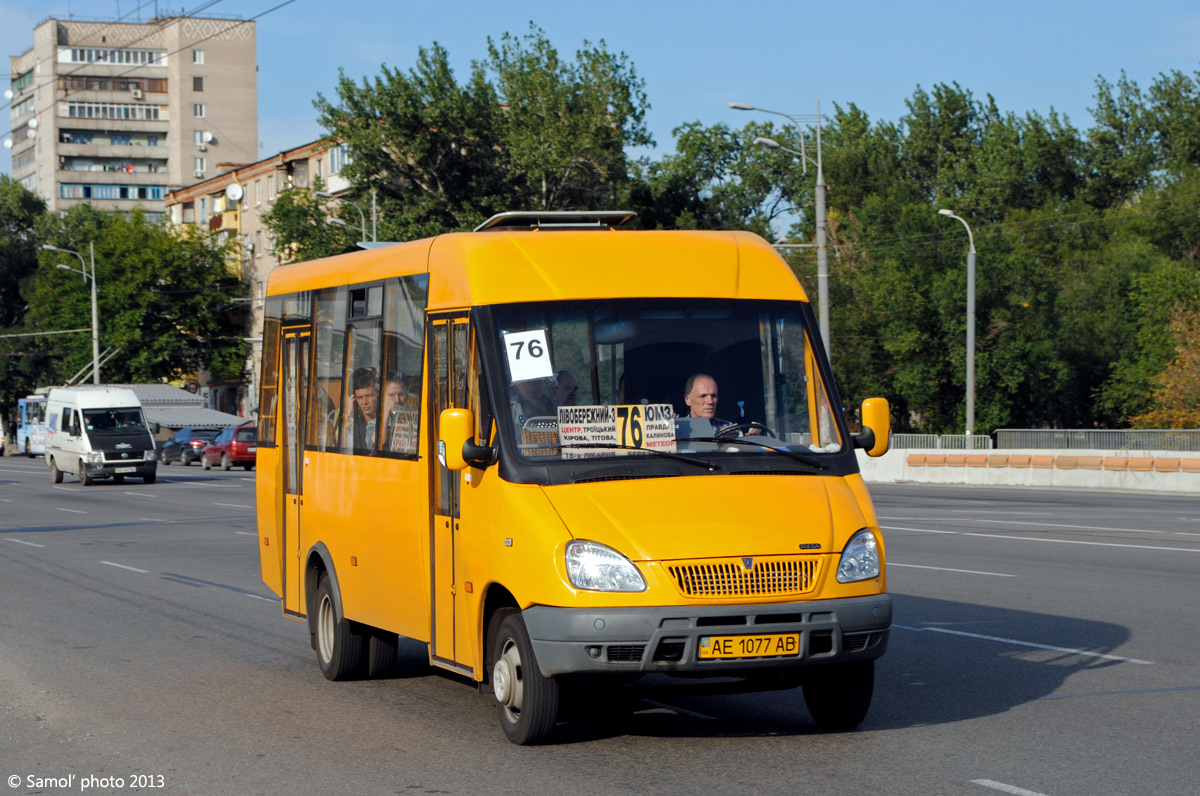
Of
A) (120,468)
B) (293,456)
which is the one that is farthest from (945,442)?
(293,456)

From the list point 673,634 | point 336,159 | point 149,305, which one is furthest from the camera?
point 149,305

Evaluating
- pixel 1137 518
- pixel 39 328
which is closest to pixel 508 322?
pixel 1137 518

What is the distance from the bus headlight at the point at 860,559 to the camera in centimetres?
660

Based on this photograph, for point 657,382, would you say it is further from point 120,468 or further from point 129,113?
point 129,113

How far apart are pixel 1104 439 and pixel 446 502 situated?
106ft

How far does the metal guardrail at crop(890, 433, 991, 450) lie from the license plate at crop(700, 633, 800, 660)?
34.2m

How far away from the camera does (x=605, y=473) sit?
22.1 ft

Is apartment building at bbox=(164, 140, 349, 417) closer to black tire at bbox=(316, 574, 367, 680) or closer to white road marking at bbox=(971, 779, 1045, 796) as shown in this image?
black tire at bbox=(316, 574, 367, 680)

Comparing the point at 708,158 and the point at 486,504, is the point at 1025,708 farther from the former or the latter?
the point at 708,158

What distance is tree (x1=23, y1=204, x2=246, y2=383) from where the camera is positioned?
274 ft

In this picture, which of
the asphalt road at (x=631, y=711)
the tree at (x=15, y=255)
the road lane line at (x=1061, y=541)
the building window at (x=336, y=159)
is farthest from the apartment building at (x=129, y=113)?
the asphalt road at (x=631, y=711)

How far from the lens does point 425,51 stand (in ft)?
209

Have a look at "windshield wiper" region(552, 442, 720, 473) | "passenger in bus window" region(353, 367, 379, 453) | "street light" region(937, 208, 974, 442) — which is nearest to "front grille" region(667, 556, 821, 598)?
"windshield wiper" region(552, 442, 720, 473)

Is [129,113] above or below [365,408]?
above
